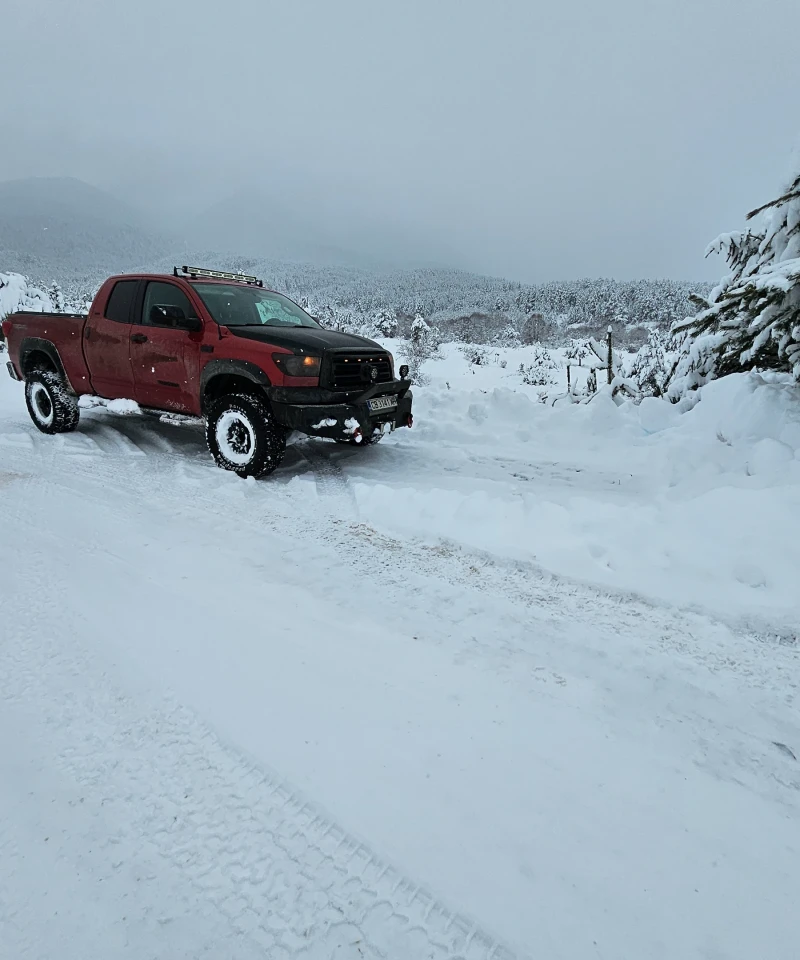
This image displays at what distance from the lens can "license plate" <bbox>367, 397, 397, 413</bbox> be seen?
527 cm

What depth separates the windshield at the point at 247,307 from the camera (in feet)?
18.5

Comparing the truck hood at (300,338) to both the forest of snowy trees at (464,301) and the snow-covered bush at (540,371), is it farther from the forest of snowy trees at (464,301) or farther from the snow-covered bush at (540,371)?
the snow-covered bush at (540,371)

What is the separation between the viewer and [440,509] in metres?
4.37

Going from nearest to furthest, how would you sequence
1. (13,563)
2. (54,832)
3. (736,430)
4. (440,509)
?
(54,832) < (13,563) < (440,509) < (736,430)

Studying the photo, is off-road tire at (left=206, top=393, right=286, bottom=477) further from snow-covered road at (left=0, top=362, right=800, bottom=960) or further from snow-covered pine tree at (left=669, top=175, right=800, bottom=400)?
snow-covered pine tree at (left=669, top=175, right=800, bottom=400)

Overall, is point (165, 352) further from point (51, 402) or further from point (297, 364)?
point (51, 402)

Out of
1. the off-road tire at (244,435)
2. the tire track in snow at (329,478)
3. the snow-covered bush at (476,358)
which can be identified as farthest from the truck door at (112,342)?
the snow-covered bush at (476,358)

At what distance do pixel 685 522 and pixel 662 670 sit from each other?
1690 millimetres

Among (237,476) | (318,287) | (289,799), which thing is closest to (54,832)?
(289,799)

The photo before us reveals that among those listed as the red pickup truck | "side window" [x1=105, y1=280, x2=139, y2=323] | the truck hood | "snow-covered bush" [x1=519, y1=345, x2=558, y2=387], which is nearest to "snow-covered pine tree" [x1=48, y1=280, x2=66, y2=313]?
"snow-covered bush" [x1=519, y1=345, x2=558, y2=387]

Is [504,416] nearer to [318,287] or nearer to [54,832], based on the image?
[54,832]

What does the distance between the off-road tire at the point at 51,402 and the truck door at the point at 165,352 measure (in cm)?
158

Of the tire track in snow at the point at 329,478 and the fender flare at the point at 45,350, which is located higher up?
the fender flare at the point at 45,350

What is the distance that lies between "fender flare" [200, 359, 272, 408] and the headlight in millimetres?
203
